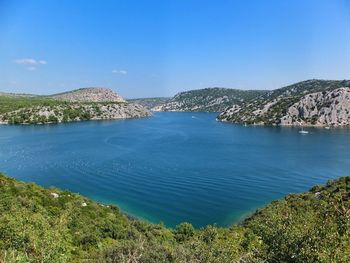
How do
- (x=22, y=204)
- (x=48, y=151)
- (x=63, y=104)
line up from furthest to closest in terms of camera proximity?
(x=63, y=104) < (x=48, y=151) < (x=22, y=204)

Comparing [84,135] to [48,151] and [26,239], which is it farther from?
[26,239]

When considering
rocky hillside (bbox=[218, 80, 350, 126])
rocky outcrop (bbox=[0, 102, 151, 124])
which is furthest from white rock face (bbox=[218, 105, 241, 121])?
rocky outcrop (bbox=[0, 102, 151, 124])

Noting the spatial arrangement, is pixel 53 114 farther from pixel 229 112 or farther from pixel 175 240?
pixel 175 240

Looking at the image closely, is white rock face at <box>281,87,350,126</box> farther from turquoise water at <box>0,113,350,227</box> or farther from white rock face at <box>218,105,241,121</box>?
turquoise water at <box>0,113,350,227</box>

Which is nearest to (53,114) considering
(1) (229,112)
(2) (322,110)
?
(1) (229,112)

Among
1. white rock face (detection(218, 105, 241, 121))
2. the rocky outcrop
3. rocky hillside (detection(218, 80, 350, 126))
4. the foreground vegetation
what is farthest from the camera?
white rock face (detection(218, 105, 241, 121))

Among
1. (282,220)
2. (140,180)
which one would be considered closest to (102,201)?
(140,180)

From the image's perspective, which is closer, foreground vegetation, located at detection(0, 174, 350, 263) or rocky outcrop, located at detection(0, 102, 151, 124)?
foreground vegetation, located at detection(0, 174, 350, 263)
